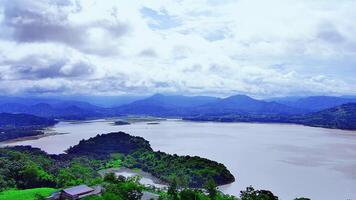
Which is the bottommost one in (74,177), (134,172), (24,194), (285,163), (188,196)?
(134,172)

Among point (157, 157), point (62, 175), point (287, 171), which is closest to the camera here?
point (62, 175)

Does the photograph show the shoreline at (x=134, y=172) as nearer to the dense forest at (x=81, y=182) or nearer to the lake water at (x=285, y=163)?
the dense forest at (x=81, y=182)

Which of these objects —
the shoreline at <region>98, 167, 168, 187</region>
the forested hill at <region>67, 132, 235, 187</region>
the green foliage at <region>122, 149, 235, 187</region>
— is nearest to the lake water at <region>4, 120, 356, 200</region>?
the green foliage at <region>122, 149, 235, 187</region>

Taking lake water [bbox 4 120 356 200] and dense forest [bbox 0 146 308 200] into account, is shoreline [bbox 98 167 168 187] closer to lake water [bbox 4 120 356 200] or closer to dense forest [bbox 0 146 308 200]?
dense forest [bbox 0 146 308 200]

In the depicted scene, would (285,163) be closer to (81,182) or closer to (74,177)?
(74,177)

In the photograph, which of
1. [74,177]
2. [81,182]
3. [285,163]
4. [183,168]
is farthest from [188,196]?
[285,163]

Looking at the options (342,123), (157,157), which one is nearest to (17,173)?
(157,157)

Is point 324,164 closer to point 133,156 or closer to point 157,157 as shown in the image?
point 157,157

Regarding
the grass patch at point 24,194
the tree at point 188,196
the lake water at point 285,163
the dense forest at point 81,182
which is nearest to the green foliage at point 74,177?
the dense forest at point 81,182

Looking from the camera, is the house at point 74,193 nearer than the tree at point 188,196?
No

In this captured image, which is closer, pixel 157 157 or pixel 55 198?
pixel 55 198

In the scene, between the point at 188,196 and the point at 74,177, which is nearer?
the point at 188,196
